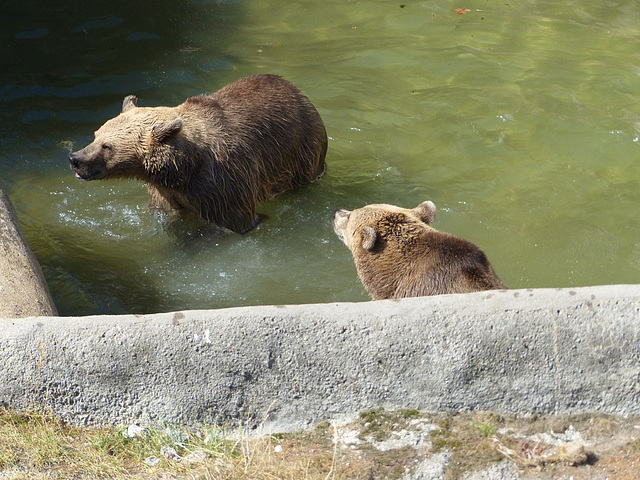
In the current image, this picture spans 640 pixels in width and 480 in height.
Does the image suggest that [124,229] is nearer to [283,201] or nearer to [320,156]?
[283,201]

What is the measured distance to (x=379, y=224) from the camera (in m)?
5.86

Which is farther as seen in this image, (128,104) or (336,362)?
(128,104)

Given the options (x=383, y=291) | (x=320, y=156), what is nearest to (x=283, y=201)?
(x=320, y=156)

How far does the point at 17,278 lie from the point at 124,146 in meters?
2.26

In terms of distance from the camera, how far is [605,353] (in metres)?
4.22

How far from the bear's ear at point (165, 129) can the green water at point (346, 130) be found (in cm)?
119

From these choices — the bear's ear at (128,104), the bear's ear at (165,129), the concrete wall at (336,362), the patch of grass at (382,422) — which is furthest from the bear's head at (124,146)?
the patch of grass at (382,422)

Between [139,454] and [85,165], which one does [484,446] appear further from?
[85,165]

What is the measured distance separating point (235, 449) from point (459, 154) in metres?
5.80

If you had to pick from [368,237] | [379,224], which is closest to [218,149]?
[379,224]

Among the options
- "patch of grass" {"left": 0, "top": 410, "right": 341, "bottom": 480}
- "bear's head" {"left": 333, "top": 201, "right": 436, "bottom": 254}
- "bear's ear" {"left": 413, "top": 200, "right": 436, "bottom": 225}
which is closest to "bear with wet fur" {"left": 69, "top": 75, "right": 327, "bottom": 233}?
"bear's head" {"left": 333, "top": 201, "right": 436, "bottom": 254}

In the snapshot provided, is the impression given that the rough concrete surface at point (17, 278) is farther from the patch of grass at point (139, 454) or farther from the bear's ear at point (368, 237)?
the bear's ear at point (368, 237)

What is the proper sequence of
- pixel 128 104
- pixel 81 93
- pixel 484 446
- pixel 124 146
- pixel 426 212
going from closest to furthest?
pixel 484 446 → pixel 426 212 → pixel 124 146 → pixel 128 104 → pixel 81 93

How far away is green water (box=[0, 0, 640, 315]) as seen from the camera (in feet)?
23.9
